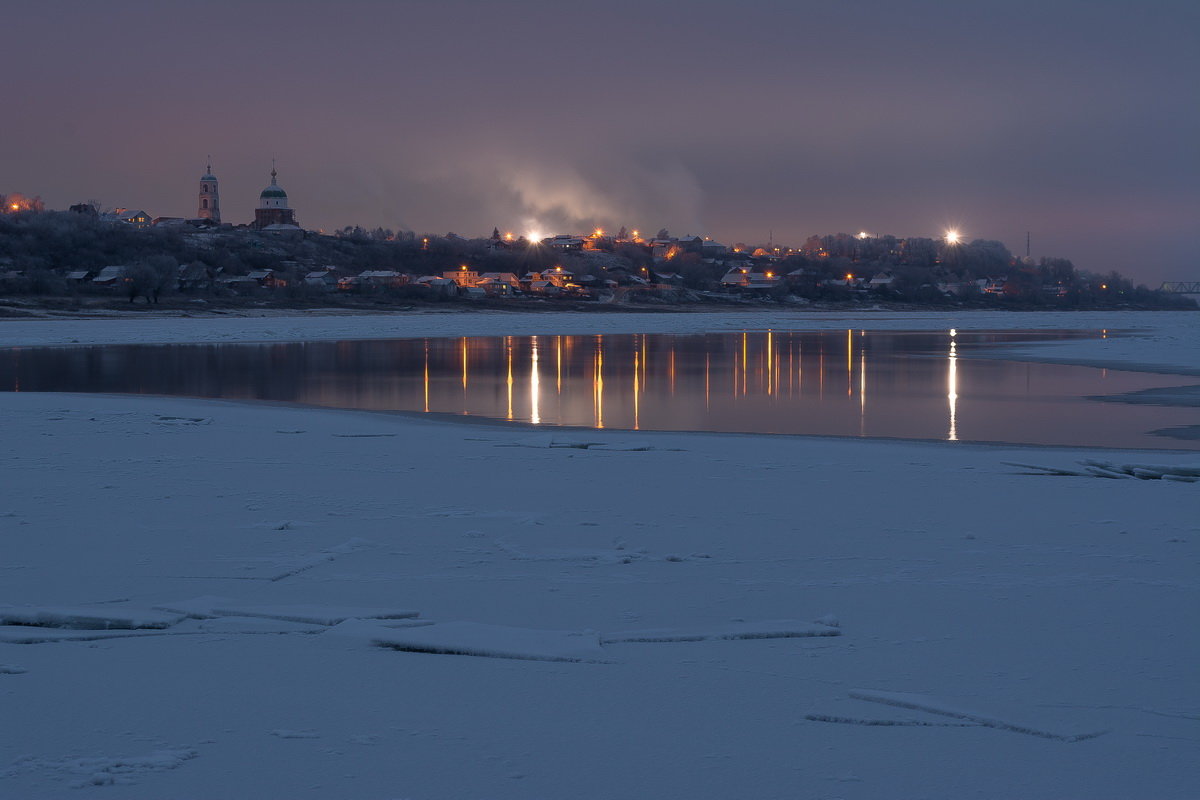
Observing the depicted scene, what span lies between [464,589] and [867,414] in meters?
10.7

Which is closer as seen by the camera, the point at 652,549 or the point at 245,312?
the point at 652,549

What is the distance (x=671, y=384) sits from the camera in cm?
1983

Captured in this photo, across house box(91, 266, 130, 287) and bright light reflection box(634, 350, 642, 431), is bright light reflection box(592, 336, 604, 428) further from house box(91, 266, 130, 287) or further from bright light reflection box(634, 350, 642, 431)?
house box(91, 266, 130, 287)

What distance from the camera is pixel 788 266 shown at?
177000 millimetres

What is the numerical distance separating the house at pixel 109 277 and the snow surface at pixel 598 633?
7762cm

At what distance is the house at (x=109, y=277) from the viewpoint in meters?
79.3

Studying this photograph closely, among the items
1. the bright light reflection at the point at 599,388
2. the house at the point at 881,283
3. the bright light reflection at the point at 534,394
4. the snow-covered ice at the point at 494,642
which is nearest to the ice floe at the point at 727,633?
the snow-covered ice at the point at 494,642

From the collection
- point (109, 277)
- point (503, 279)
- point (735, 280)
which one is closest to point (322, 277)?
point (503, 279)

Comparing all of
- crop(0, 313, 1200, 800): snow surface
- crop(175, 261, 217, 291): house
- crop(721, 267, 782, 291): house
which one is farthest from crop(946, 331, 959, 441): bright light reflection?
crop(721, 267, 782, 291): house

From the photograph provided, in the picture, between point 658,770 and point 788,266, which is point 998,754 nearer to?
point 658,770

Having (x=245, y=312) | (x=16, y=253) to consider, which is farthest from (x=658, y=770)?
(x=16, y=253)

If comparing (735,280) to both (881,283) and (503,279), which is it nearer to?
(881,283)

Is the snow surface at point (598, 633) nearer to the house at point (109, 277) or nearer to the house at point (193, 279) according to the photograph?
the house at point (193, 279)

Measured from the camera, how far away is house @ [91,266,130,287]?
3122 inches
